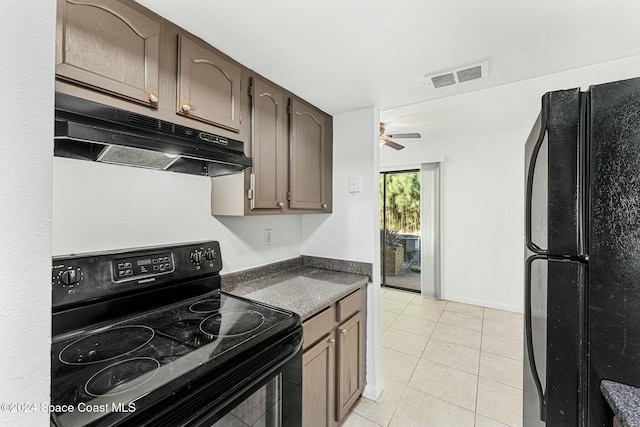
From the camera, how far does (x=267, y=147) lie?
1695 mm

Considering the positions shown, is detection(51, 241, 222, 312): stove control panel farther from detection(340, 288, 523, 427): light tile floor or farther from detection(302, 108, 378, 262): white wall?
detection(340, 288, 523, 427): light tile floor

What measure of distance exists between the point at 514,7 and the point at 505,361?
107 inches

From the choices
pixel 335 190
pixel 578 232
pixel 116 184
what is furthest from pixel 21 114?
pixel 335 190

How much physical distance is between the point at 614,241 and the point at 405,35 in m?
1.10

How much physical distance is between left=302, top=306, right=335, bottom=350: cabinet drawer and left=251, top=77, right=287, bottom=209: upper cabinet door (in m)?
0.69

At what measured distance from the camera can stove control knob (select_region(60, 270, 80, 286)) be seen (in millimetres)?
1034

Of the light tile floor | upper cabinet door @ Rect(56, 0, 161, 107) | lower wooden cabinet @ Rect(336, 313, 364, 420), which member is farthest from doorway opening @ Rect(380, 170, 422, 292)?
upper cabinet door @ Rect(56, 0, 161, 107)

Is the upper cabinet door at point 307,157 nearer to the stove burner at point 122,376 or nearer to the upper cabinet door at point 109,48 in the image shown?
the upper cabinet door at point 109,48

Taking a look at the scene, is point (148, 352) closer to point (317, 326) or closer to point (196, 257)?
point (196, 257)

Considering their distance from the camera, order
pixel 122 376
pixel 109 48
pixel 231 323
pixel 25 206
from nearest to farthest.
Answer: pixel 25 206 < pixel 122 376 < pixel 109 48 < pixel 231 323

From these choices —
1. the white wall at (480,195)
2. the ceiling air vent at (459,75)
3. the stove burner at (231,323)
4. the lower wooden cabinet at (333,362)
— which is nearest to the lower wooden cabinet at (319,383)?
the lower wooden cabinet at (333,362)

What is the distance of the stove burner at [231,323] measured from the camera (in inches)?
41.6

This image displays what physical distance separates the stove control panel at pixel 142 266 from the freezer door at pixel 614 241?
62.0 inches

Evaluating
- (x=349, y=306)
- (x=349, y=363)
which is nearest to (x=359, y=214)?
(x=349, y=306)
